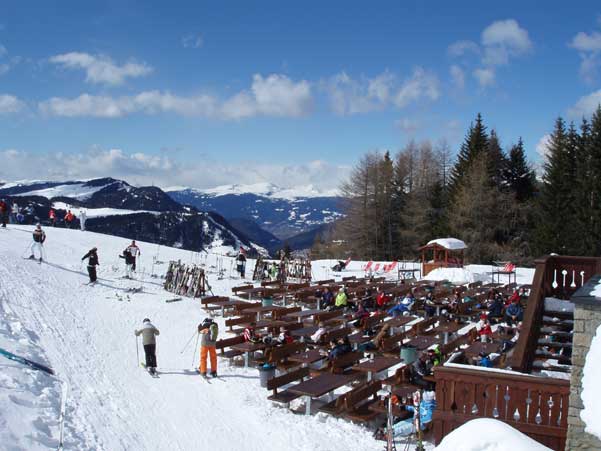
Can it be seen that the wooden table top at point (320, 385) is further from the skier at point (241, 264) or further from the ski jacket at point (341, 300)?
the skier at point (241, 264)

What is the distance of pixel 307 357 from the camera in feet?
39.6

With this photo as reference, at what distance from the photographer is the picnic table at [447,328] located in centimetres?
1541

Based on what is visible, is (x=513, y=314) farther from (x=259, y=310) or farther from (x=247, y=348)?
(x=247, y=348)

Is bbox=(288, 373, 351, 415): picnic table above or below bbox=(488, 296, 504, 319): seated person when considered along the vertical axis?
below

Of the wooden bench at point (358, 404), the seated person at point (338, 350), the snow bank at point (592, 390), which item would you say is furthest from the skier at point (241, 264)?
the snow bank at point (592, 390)

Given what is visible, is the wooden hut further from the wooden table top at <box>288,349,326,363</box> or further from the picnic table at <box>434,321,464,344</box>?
the wooden table top at <box>288,349,326,363</box>

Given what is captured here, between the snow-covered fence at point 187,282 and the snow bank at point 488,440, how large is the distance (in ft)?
56.2

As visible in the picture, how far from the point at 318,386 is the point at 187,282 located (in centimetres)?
1248

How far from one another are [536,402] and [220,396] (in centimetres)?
620

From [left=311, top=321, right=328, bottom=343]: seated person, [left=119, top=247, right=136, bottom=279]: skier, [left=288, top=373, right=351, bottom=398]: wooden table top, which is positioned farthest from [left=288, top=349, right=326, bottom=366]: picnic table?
[left=119, top=247, right=136, bottom=279]: skier

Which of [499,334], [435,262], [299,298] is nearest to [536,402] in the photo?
[499,334]

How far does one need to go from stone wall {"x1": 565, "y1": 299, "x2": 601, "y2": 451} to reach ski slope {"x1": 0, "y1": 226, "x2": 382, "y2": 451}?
3.40 metres

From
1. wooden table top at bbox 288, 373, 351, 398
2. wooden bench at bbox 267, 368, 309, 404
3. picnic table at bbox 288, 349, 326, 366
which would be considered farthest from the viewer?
picnic table at bbox 288, 349, 326, 366

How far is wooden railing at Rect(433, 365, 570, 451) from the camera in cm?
695
